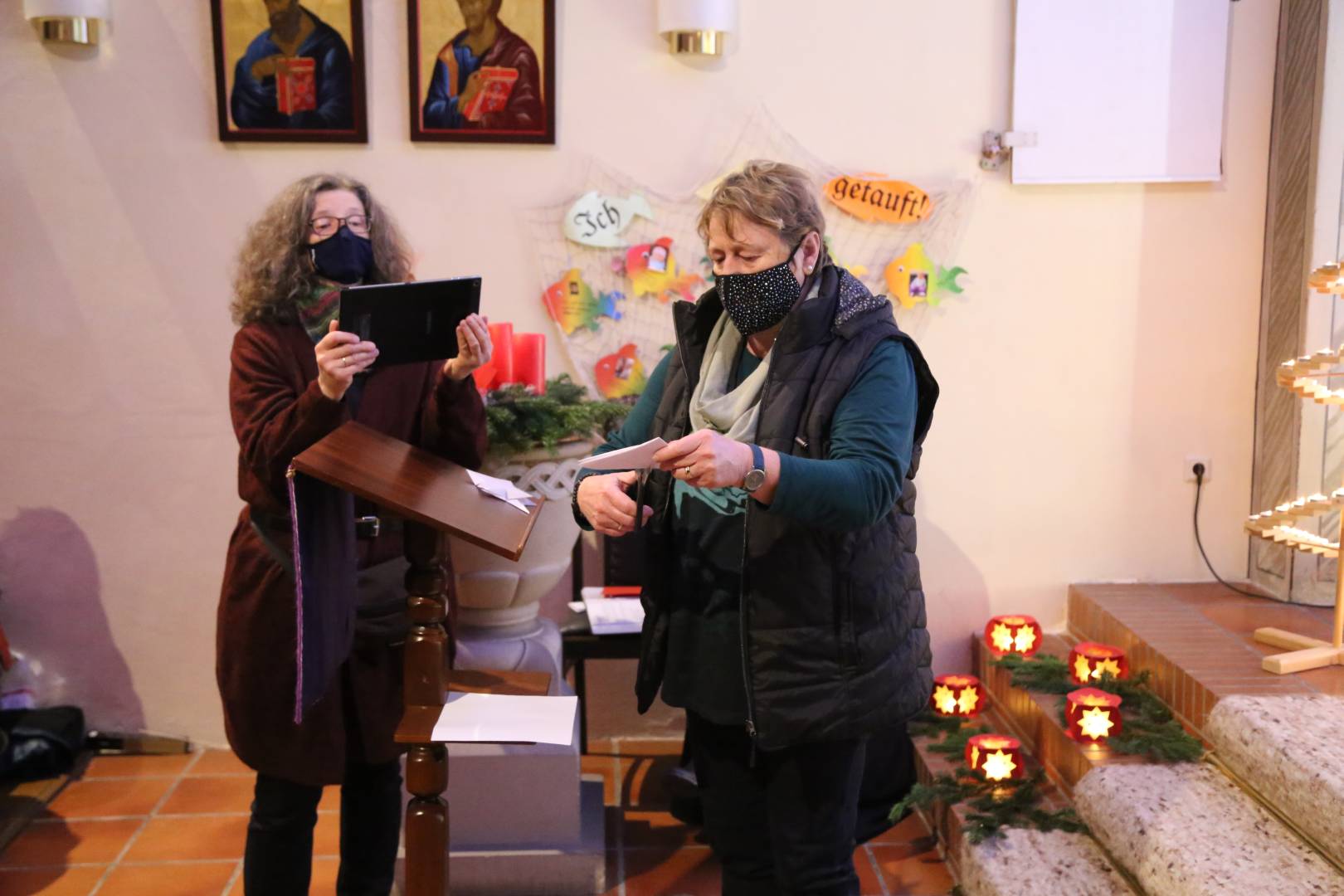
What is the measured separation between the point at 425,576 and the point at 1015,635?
2119 millimetres

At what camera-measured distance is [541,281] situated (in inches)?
136

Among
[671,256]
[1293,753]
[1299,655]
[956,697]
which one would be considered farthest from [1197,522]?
[671,256]

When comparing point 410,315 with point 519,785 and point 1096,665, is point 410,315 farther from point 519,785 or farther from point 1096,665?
point 1096,665

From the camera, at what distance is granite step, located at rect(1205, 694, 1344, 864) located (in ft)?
7.63

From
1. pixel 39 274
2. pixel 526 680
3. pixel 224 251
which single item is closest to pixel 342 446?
pixel 526 680

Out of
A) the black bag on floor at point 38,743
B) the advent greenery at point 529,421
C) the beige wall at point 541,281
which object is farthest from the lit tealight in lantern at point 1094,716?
the black bag on floor at point 38,743

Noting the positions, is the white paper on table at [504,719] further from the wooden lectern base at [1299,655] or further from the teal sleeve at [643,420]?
the wooden lectern base at [1299,655]

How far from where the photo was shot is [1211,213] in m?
3.50

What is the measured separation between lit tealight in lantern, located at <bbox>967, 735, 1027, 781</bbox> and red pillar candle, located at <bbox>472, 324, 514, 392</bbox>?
1.39 metres

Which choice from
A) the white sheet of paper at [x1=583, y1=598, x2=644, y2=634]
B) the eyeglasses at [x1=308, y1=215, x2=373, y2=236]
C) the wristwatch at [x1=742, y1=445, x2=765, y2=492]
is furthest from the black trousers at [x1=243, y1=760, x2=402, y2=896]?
the wristwatch at [x1=742, y1=445, x2=765, y2=492]

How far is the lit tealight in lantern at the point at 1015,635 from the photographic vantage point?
344 cm

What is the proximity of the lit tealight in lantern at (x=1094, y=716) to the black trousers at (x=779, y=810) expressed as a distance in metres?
1.09

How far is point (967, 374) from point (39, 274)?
8.21 ft

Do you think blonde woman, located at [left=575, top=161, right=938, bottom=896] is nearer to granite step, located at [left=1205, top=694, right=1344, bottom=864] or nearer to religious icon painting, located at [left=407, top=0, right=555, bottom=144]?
granite step, located at [left=1205, top=694, right=1344, bottom=864]
